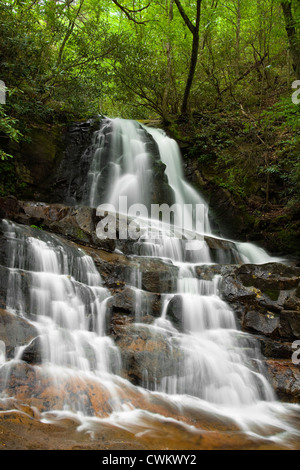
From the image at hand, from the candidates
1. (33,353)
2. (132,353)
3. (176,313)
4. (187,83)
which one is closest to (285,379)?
(176,313)

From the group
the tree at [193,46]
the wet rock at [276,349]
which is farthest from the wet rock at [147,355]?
the tree at [193,46]

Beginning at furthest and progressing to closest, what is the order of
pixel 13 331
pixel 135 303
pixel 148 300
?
1. pixel 148 300
2. pixel 135 303
3. pixel 13 331

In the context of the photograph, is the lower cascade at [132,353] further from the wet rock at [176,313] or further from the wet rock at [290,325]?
the wet rock at [290,325]

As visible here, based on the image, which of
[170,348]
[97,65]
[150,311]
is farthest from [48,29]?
[170,348]

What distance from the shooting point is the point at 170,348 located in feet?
16.7

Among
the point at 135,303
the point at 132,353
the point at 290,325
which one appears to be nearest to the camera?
the point at 132,353

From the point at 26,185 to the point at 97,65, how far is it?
5160 millimetres

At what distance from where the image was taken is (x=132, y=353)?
485 centimetres

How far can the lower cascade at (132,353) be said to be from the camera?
3762 mm

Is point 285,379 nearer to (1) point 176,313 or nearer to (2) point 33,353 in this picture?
(1) point 176,313

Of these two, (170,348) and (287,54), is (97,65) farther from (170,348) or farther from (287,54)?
(170,348)

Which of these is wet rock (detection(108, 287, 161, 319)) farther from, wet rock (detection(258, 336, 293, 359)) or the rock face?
wet rock (detection(258, 336, 293, 359))

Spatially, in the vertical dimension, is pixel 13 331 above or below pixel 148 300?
below
